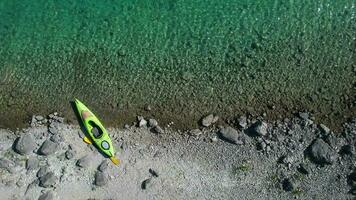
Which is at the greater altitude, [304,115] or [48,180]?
[304,115]

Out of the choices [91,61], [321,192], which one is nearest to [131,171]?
[91,61]

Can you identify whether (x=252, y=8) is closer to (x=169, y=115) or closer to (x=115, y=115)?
(x=169, y=115)

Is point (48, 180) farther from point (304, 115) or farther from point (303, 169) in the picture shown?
point (304, 115)

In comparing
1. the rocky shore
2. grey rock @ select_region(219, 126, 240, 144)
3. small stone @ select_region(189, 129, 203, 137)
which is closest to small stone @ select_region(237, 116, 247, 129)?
the rocky shore

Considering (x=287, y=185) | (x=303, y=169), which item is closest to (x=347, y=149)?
(x=303, y=169)

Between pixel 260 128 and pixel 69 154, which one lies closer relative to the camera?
pixel 260 128

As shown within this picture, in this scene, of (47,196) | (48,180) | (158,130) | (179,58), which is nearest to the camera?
(47,196)

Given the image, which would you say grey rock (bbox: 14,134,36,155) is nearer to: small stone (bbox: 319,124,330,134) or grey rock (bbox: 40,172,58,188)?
grey rock (bbox: 40,172,58,188)
